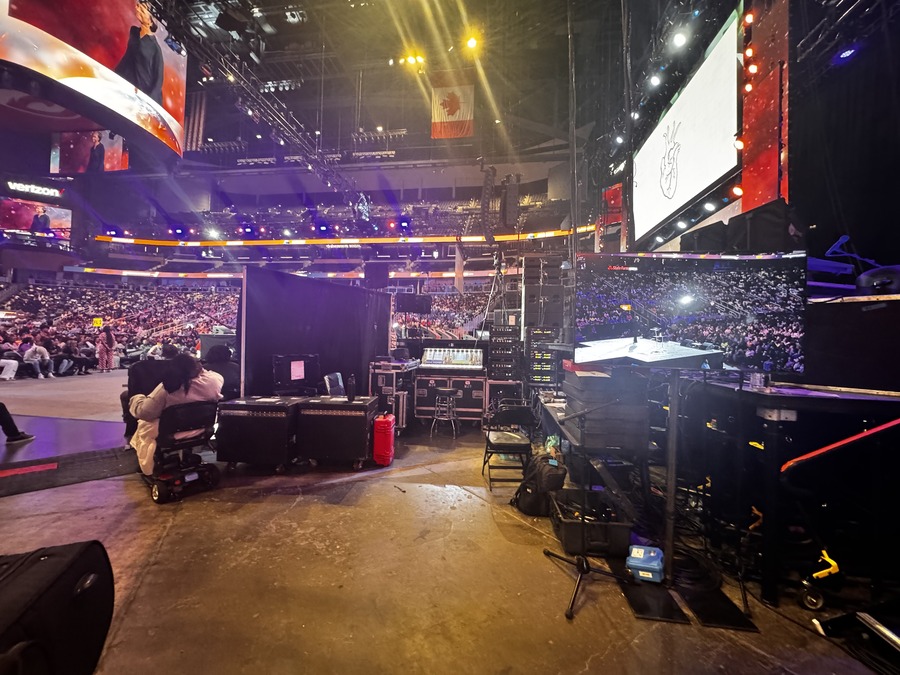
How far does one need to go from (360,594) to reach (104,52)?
751cm

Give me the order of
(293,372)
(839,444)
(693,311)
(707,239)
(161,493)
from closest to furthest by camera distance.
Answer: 1. (839,444)
2. (693,311)
3. (161,493)
4. (707,239)
5. (293,372)

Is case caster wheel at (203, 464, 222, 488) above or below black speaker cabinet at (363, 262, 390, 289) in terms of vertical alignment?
below

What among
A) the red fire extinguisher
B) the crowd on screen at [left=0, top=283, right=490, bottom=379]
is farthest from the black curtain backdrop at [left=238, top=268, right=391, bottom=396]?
the crowd on screen at [left=0, top=283, right=490, bottom=379]

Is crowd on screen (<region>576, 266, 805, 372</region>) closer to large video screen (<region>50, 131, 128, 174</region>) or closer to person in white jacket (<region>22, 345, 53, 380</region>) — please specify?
large video screen (<region>50, 131, 128, 174</region>)

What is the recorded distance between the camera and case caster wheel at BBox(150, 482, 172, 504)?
140 inches

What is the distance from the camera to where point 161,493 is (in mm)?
3549

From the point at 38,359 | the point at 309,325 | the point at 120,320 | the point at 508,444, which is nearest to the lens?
the point at 508,444

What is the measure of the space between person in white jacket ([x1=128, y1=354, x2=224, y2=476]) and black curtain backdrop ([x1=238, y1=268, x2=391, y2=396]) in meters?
1.21

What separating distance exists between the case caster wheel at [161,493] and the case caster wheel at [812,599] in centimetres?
550

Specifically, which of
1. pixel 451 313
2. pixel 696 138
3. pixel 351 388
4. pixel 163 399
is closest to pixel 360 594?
pixel 351 388

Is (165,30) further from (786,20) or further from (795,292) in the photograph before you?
(795,292)

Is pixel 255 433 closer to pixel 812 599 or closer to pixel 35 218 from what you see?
pixel 812 599

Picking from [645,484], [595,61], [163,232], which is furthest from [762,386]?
[163,232]

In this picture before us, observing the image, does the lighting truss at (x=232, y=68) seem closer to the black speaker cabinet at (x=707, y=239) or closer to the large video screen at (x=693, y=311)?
the large video screen at (x=693, y=311)
